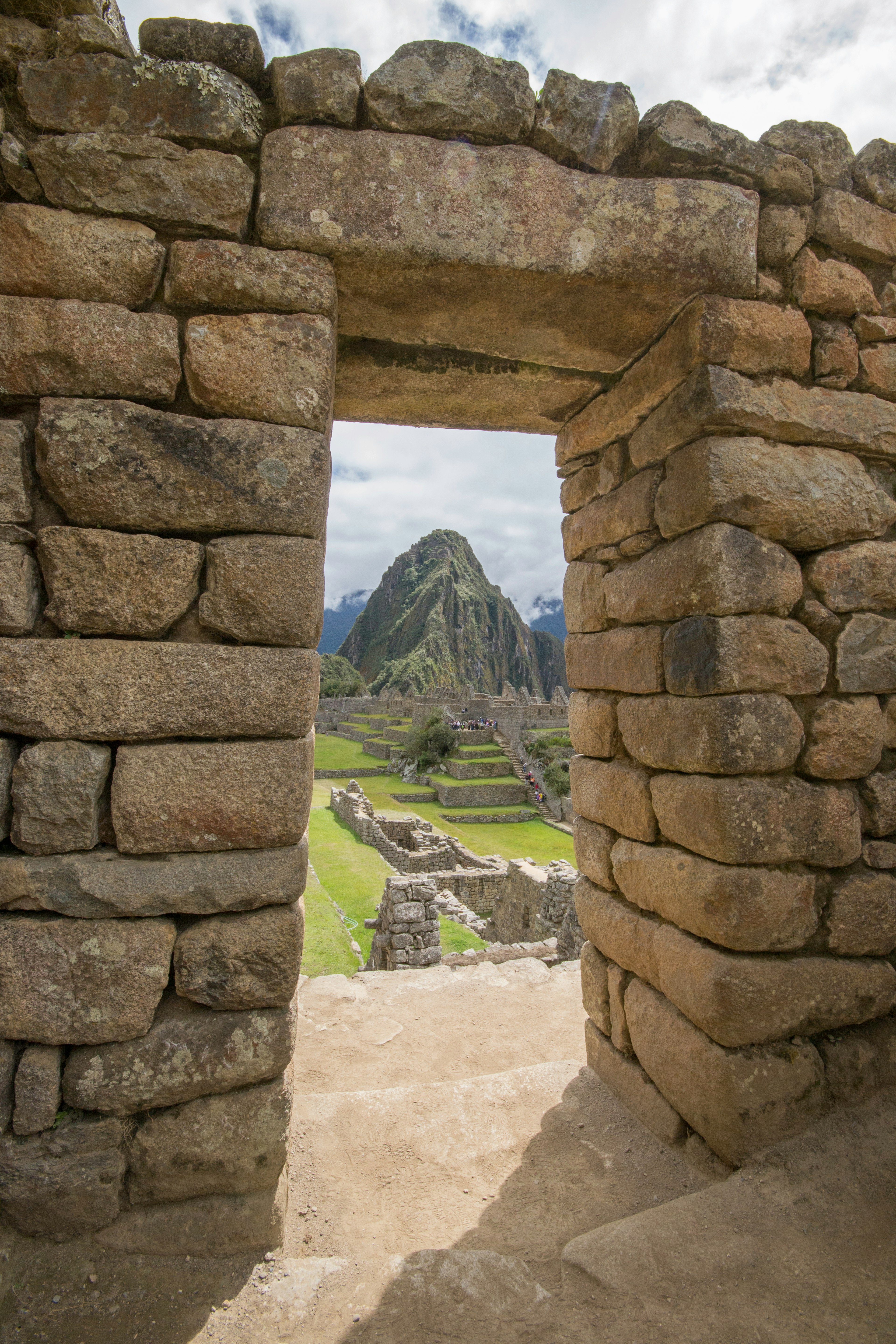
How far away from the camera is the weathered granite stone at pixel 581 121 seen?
2.62 m

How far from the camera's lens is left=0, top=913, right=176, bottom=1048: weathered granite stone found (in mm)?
2133

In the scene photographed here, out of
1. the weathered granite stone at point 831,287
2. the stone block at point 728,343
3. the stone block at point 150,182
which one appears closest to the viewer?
the stone block at point 150,182

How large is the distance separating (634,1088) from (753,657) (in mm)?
2203

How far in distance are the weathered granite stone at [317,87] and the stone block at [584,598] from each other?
2301 mm

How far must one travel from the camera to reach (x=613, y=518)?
3.47 metres

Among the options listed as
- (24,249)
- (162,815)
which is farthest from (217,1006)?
(24,249)

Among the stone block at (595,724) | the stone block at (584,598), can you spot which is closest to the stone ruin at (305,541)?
the stone block at (595,724)

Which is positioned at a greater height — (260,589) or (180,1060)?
(260,589)

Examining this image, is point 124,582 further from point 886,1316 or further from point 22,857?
point 886,1316

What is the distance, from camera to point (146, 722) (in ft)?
7.21

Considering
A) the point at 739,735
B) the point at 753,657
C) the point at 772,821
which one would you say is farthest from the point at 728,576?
the point at 772,821

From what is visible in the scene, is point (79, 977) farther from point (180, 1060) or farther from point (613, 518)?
point (613, 518)

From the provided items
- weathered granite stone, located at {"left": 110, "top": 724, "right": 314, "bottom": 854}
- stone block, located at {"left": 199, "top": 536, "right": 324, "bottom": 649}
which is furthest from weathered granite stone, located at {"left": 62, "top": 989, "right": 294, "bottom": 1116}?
stone block, located at {"left": 199, "top": 536, "right": 324, "bottom": 649}

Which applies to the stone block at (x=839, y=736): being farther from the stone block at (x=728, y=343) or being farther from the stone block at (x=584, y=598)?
the stone block at (x=728, y=343)
